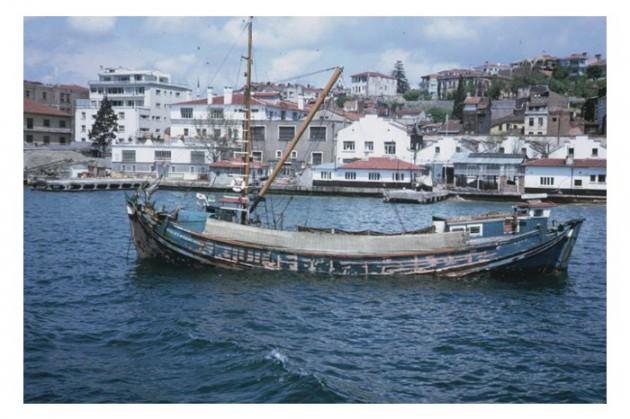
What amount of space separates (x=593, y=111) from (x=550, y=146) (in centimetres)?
1125

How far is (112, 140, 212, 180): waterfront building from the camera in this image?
198 ft

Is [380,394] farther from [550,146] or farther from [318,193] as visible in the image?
[550,146]

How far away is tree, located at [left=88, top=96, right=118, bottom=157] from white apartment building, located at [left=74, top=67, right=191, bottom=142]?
59.6 inches

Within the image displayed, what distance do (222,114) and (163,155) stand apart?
742cm

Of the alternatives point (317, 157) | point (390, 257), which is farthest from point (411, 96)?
point (390, 257)

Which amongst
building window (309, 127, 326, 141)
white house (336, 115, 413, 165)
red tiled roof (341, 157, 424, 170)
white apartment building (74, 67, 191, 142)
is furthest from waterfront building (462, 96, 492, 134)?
white apartment building (74, 67, 191, 142)

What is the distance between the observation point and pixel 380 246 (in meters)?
20.9

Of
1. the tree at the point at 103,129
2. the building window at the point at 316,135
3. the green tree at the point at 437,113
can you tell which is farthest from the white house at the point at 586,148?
the tree at the point at 103,129

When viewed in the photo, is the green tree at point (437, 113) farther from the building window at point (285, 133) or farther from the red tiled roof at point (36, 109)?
the red tiled roof at point (36, 109)

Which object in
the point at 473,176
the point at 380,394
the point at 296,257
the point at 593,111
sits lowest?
the point at 380,394

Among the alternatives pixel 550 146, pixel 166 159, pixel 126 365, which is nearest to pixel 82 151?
pixel 166 159

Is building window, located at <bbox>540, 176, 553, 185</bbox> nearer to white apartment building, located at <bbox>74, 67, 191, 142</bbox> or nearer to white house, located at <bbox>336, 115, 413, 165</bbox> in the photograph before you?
white house, located at <bbox>336, 115, 413, 165</bbox>

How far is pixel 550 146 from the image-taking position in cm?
5778

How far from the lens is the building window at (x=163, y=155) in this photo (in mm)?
61062
